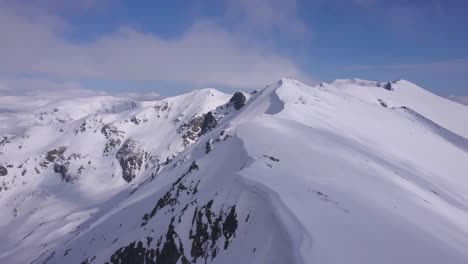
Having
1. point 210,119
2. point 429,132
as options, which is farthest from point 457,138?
point 210,119

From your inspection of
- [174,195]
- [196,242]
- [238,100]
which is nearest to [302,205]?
[196,242]

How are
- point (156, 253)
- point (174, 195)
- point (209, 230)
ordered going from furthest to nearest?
point (174, 195)
point (156, 253)
point (209, 230)

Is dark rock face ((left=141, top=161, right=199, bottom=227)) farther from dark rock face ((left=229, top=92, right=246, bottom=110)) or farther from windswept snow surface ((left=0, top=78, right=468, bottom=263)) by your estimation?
dark rock face ((left=229, top=92, right=246, bottom=110))

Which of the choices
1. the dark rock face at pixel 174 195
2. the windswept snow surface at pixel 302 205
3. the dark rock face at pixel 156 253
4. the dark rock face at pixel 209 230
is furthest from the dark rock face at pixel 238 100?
the dark rock face at pixel 209 230

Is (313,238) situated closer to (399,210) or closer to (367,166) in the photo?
(399,210)

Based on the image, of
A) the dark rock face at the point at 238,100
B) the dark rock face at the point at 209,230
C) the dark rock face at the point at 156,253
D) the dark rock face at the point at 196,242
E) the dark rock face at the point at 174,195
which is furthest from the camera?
the dark rock face at the point at 238,100

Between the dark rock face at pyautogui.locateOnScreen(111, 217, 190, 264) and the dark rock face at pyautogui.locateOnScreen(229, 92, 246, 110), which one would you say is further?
the dark rock face at pyautogui.locateOnScreen(229, 92, 246, 110)

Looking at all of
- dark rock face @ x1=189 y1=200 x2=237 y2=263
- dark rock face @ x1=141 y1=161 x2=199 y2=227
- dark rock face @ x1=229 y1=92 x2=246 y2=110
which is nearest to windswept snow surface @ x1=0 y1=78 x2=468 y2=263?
dark rock face @ x1=189 y1=200 x2=237 y2=263

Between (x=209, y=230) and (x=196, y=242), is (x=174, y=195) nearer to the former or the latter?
(x=196, y=242)

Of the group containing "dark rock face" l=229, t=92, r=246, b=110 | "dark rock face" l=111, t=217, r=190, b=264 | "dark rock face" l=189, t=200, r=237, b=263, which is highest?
"dark rock face" l=229, t=92, r=246, b=110

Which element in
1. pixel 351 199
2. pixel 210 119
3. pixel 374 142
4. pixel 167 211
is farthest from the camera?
pixel 210 119

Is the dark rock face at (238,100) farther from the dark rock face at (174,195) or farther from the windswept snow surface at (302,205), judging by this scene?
the dark rock face at (174,195)
